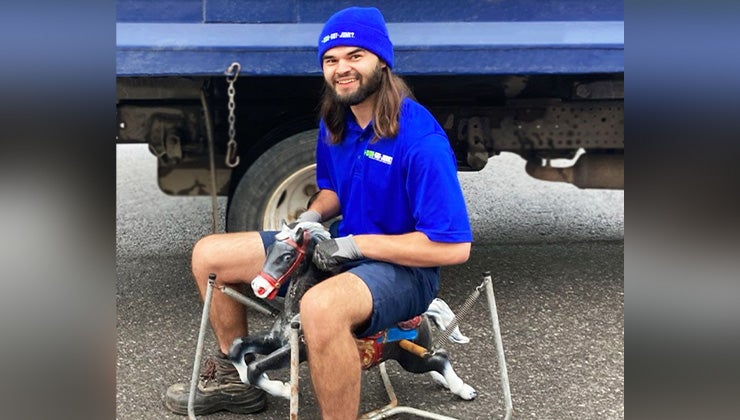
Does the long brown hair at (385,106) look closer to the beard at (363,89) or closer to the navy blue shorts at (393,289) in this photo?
the beard at (363,89)

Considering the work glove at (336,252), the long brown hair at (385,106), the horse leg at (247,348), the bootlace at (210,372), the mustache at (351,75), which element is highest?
the mustache at (351,75)

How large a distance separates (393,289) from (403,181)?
379 mm

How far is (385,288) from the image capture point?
8.91 feet

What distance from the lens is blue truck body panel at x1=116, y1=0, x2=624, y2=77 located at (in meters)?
3.65

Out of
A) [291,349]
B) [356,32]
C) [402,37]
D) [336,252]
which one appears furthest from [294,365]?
[402,37]

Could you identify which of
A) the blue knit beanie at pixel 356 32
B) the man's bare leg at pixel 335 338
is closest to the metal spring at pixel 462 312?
the man's bare leg at pixel 335 338

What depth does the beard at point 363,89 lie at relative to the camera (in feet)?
9.30

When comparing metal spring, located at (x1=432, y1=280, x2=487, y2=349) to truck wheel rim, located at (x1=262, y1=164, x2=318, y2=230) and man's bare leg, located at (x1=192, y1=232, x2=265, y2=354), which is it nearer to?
man's bare leg, located at (x1=192, y1=232, x2=265, y2=354)

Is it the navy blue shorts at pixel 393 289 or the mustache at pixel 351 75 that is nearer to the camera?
the navy blue shorts at pixel 393 289

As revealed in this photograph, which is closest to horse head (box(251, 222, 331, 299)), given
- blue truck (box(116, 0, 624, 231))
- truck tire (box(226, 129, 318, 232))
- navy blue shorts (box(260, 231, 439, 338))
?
navy blue shorts (box(260, 231, 439, 338))

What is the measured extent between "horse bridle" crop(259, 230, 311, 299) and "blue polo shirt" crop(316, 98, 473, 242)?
24 cm
